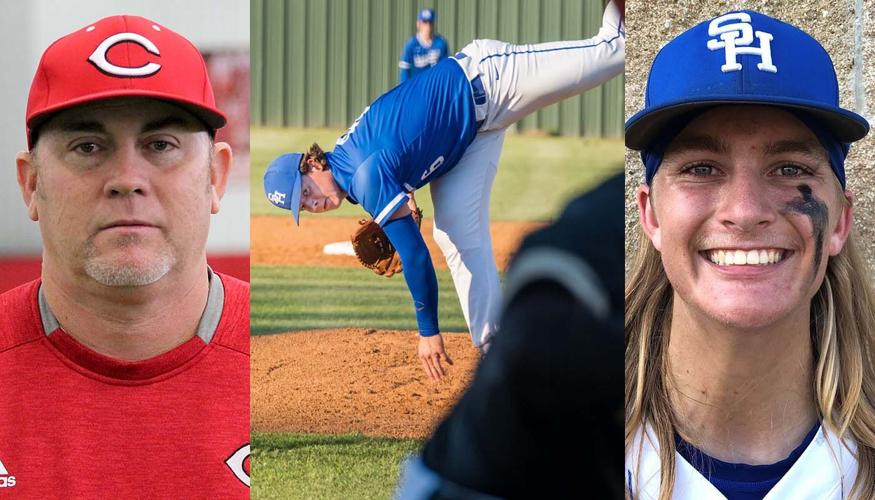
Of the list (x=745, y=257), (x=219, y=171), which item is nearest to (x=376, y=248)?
(x=219, y=171)

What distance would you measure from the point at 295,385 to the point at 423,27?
4.26 feet

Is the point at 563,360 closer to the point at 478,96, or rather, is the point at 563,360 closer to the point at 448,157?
the point at 448,157

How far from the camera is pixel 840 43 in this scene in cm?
402

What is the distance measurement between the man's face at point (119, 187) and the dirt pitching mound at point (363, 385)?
536mm

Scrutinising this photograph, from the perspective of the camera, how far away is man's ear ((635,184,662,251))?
12.1 feet

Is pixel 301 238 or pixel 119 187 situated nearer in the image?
pixel 119 187

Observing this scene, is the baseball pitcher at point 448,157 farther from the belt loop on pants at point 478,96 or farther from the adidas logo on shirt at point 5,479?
the adidas logo on shirt at point 5,479

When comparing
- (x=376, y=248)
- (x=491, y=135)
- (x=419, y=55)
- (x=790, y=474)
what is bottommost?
(x=790, y=474)

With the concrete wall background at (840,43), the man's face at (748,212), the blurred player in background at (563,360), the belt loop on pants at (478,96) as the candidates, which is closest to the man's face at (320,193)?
the belt loop on pants at (478,96)

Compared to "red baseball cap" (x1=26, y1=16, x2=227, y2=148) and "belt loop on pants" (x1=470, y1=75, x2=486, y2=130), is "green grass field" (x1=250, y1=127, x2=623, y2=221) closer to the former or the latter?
"belt loop on pants" (x1=470, y1=75, x2=486, y2=130)

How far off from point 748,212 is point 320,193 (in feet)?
4.74

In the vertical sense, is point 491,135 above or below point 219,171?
→ above

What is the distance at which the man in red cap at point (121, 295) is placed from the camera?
Answer: 10.9 ft

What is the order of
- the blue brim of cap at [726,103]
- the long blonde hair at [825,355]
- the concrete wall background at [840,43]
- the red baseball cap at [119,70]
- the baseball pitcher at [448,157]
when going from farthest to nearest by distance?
the concrete wall background at [840,43]
the long blonde hair at [825,355]
the baseball pitcher at [448,157]
the blue brim of cap at [726,103]
the red baseball cap at [119,70]
